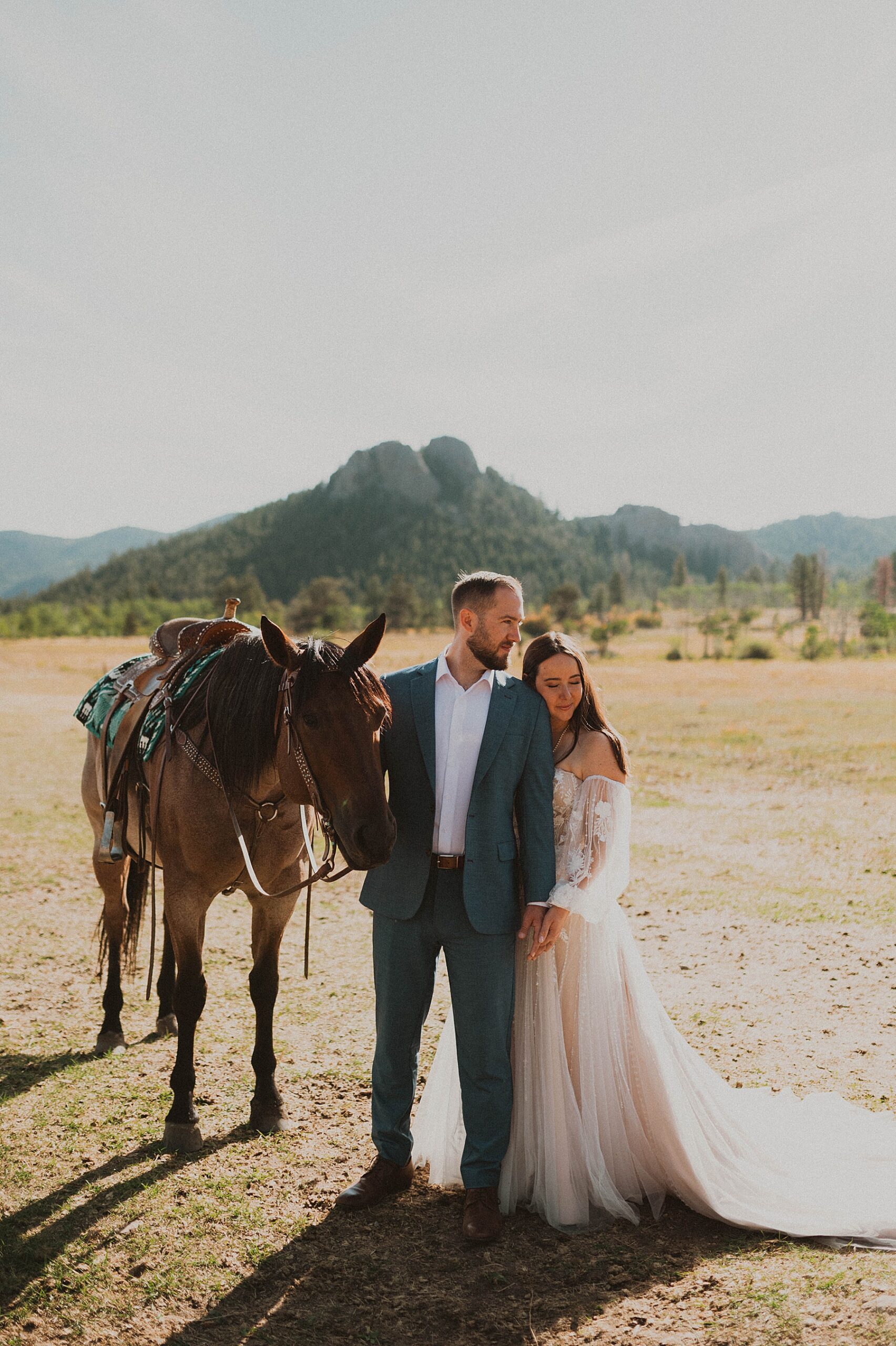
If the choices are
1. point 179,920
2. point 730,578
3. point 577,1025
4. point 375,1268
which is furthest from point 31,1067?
point 730,578

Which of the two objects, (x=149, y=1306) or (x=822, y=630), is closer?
(x=149, y=1306)

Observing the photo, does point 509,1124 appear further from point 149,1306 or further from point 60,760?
point 60,760

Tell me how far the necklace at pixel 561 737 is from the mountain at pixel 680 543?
574ft

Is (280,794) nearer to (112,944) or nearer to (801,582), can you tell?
(112,944)

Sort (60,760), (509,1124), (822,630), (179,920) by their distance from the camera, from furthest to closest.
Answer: (822,630)
(60,760)
(179,920)
(509,1124)

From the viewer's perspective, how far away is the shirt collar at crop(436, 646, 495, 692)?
3.14 metres

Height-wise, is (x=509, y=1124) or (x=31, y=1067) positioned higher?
(x=509, y=1124)

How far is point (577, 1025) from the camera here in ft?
A: 10.5

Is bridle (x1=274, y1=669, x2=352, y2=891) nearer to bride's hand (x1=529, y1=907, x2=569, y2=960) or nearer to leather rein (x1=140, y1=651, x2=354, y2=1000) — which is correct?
leather rein (x1=140, y1=651, x2=354, y2=1000)

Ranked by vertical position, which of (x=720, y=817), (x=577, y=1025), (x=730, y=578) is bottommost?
(x=720, y=817)

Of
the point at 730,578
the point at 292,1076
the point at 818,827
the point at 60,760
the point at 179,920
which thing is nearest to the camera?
the point at 179,920

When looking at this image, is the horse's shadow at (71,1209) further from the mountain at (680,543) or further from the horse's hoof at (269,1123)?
the mountain at (680,543)

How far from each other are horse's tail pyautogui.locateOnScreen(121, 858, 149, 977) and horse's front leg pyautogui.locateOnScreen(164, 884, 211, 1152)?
1284 millimetres

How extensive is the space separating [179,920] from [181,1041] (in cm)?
54
